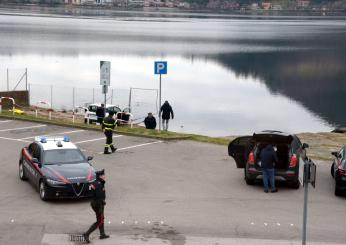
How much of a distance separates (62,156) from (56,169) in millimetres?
983

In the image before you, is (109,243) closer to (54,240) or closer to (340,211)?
(54,240)

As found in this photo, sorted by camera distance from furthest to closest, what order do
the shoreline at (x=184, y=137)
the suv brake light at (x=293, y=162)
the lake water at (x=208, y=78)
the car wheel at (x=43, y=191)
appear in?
1. the lake water at (x=208, y=78)
2. the shoreline at (x=184, y=137)
3. the suv brake light at (x=293, y=162)
4. the car wheel at (x=43, y=191)

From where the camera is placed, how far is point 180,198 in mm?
19047

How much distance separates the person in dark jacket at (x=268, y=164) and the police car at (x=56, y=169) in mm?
4604

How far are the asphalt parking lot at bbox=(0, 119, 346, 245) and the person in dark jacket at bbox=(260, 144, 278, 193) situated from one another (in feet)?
1.13

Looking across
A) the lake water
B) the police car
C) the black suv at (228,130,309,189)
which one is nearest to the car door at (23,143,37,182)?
the police car

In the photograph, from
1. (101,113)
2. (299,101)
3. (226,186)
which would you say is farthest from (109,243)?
(299,101)

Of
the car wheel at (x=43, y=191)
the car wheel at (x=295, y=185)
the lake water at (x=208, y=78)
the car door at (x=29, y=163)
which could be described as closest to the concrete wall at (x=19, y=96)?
the lake water at (x=208, y=78)

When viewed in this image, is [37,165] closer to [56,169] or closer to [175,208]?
[56,169]

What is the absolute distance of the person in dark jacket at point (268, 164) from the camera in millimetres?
19469

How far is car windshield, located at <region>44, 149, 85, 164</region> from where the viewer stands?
1943 centimetres

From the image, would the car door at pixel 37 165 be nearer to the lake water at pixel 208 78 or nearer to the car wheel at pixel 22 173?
the car wheel at pixel 22 173

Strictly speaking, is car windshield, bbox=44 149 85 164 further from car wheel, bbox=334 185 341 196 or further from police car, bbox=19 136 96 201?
car wheel, bbox=334 185 341 196

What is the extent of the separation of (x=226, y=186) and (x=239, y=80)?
62.9 meters
